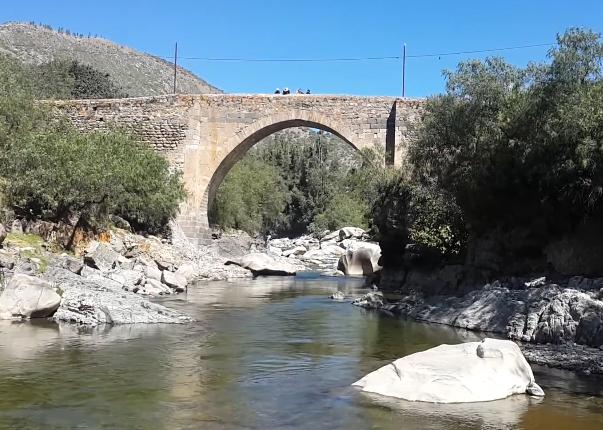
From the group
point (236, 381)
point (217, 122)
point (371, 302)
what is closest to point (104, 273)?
point (371, 302)

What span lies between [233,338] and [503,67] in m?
8.54

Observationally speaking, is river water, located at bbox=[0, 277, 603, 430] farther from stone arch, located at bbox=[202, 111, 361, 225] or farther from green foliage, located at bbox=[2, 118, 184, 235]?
stone arch, located at bbox=[202, 111, 361, 225]

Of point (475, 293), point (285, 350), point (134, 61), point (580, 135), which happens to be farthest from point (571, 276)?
point (134, 61)

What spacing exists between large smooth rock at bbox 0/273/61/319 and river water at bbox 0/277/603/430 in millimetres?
418

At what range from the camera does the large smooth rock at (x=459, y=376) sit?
6.60 metres

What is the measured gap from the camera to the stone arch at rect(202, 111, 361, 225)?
22.4 m

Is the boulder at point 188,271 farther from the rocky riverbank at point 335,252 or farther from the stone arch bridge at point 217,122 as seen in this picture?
the rocky riverbank at point 335,252

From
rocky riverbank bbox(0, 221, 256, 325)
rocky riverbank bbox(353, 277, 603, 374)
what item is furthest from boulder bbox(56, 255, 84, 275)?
rocky riverbank bbox(353, 277, 603, 374)

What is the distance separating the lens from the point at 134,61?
72.1m

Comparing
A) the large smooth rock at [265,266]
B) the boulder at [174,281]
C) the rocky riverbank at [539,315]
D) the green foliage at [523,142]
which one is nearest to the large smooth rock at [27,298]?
the boulder at [174,281]

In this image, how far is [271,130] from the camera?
76.7 feet

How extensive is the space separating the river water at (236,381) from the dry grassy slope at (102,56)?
2039 inches

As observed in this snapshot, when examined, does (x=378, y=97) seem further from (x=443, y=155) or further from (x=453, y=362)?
(x=453, y=362)

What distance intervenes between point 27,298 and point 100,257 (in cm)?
578
